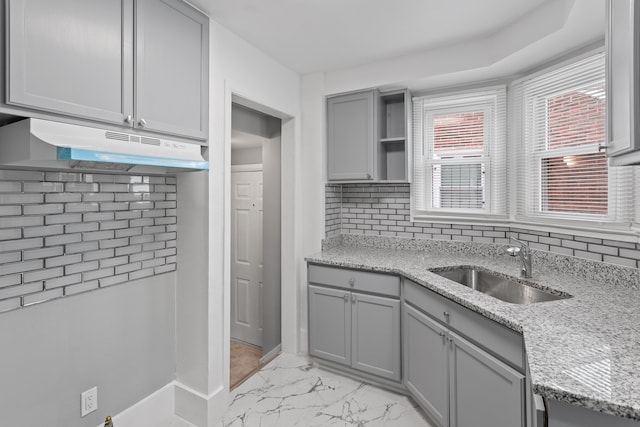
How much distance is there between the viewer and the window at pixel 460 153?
273cm

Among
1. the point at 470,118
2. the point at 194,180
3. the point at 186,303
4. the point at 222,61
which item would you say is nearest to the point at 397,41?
the point at 470,118

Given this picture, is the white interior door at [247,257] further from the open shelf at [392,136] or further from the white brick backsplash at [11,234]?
the white brick backsplash at [11,234]

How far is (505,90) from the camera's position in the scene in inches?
105

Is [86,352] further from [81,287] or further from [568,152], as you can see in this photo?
[568,152]

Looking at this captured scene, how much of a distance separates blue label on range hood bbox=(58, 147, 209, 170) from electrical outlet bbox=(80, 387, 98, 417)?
136 centimetres

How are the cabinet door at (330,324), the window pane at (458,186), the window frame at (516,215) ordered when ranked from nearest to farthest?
the window frame at (516,215)
the cabinet door at (330,324)
the window pane at (458,186)

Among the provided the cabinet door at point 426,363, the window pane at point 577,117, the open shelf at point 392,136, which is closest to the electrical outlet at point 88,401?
the cabinet door at point 426,363

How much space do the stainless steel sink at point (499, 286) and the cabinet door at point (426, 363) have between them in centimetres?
46

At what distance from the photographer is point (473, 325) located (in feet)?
5.53

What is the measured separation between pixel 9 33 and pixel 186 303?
1.69m

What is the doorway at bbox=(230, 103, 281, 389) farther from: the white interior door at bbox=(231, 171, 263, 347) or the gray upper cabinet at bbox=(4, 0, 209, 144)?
the gray upper cabinet at bbox=(4, 0, 209, 144)

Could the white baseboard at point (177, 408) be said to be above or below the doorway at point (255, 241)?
below

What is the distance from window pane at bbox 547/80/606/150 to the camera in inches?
80.8

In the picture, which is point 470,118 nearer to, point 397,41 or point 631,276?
point 397,41
